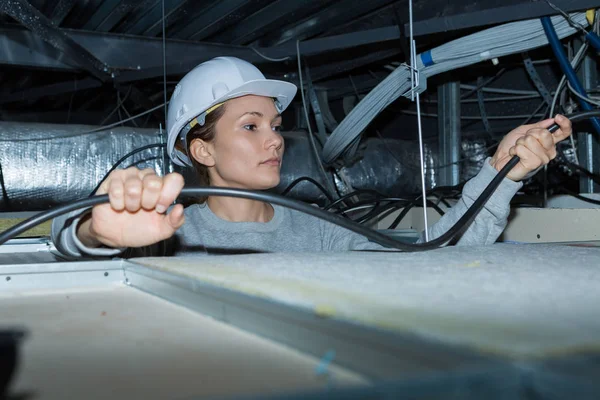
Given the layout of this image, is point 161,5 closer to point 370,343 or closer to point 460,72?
point 460,72

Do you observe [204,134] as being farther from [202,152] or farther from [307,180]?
[307,180]

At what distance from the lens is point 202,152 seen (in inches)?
54.1

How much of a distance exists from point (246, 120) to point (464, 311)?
1006 millimetres

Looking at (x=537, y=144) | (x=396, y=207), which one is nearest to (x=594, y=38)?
(x=537, y=144)

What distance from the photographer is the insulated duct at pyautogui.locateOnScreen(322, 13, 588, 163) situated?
141 cm

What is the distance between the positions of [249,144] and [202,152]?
0.50 ft

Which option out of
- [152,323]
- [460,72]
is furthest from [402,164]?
[152,323]

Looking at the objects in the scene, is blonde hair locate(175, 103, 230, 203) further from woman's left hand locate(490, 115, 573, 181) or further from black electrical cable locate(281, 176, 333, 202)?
woman's left hand locate(490, 115, 573, 181)

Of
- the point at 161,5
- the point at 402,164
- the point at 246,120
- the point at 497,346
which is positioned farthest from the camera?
the point at 402,164

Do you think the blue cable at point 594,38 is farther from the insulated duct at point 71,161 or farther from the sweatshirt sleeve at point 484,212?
the insulated duct at point 71,161

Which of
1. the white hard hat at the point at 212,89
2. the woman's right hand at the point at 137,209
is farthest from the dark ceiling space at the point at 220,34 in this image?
the woman's right hand at the point at 137,209

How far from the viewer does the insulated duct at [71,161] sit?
5.75 ft

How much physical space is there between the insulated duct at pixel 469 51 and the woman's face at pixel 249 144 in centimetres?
32

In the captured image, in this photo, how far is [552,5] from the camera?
4.36 feet
